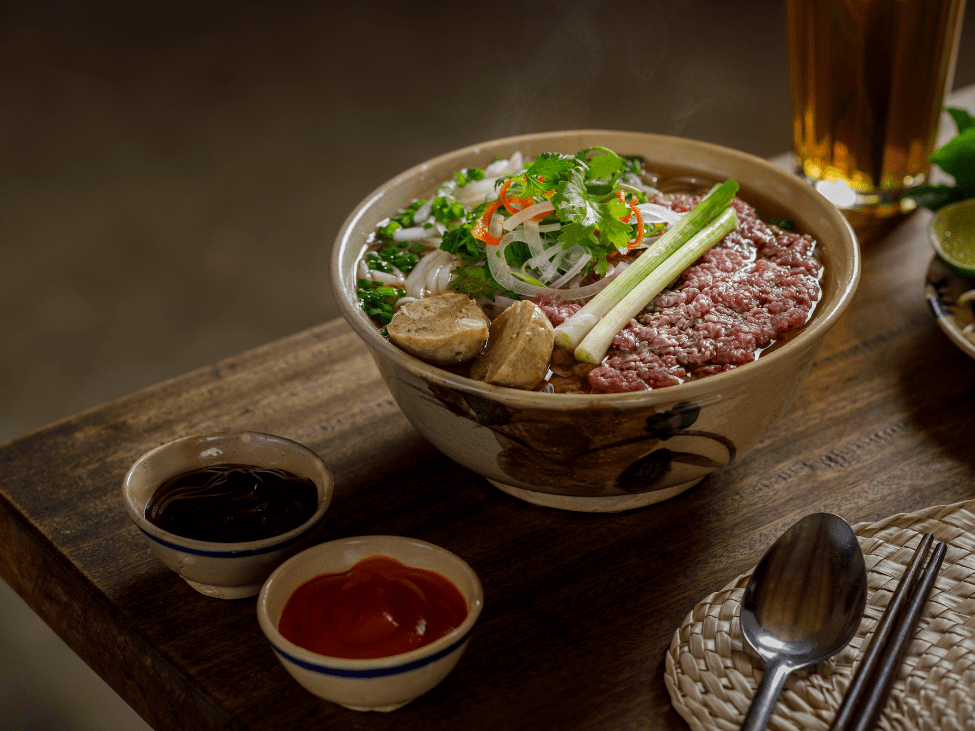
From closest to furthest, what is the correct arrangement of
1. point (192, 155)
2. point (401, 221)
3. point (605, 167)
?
1. point (605, 167)
2. point (401, 221)
3. point (192, 155)

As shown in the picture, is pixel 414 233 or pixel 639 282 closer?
pixel 639 282

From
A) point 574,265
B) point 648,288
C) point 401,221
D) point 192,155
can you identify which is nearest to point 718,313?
point 648,288

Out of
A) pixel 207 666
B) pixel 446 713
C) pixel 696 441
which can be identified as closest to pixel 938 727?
pixel 696 441

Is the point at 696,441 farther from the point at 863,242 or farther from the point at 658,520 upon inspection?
the point at 863,242

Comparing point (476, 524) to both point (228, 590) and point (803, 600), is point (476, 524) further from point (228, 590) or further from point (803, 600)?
point (803, 600)

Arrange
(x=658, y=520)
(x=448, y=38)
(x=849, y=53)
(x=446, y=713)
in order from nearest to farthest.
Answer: (x=446, y=713) < (x=658, y=520) < (x=849, y=53) < (x=448, y=38)

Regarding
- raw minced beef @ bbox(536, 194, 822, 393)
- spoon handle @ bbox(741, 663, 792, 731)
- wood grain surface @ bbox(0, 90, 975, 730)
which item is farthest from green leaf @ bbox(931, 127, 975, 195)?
spoon handle @ bbox(741, 663, 792, 731)
